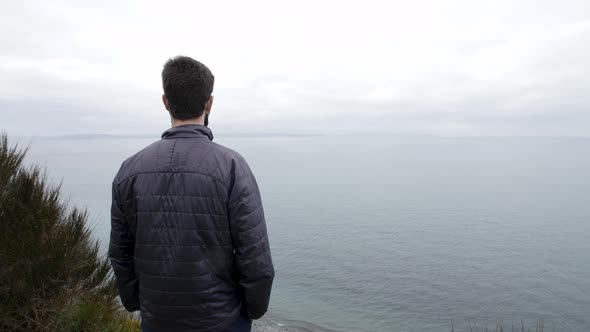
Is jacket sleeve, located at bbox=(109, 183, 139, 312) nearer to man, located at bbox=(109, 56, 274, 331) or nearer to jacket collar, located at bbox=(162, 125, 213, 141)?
man, located at bbox=(109, 56, 274, 331)

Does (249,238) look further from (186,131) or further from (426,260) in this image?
(426,260)

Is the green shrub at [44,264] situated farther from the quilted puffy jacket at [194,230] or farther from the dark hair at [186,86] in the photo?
the dark hair at [186,86]

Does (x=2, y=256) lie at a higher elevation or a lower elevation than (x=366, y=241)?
higher

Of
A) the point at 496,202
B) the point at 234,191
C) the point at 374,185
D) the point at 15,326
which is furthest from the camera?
the point at 374,185

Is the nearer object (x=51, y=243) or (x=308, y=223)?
(x=51, y=243)

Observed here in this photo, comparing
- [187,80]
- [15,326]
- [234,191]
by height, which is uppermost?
[187,80]

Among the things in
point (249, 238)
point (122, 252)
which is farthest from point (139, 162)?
point (249, 238)

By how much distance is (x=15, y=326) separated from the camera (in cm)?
412

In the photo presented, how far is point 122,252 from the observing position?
2514 mm

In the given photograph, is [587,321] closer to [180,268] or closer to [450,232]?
[450,232]

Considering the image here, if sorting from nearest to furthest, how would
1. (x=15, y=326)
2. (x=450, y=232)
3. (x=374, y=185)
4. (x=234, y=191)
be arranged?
(x=234, y=191) → (x=15, y=326) → (x=450, y=232) → (x=374, y=185)

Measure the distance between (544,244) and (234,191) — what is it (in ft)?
142

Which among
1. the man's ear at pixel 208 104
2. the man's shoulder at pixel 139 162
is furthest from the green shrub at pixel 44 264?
the man's ear at pixel 208 104

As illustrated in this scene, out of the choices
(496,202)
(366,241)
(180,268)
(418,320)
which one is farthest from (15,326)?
(496,202)
